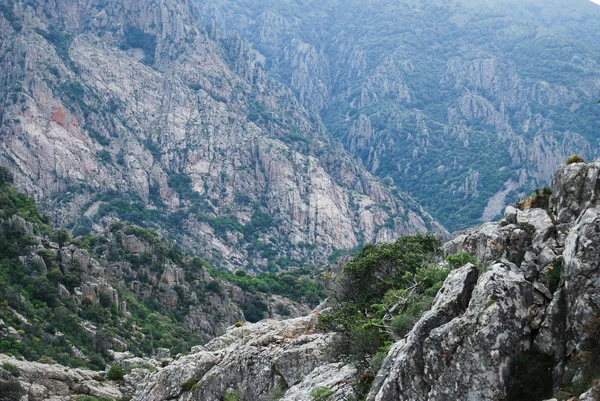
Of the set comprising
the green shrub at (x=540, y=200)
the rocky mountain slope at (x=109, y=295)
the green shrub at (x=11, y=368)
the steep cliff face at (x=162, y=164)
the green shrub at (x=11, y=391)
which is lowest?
the green shrub at (x=540, y=200)

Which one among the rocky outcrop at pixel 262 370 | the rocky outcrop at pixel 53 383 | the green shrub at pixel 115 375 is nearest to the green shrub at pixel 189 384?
the rocky outcrop at pixel 262 370

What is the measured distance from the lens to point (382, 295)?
118 ft

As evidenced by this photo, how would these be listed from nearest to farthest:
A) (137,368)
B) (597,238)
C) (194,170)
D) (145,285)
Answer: (597,238) < (137,368) < (145,285) < (194,170)

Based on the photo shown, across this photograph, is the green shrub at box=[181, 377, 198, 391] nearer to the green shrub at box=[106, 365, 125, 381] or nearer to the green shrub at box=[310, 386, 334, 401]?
the green shrub at box=[310, 386, 334, 401]

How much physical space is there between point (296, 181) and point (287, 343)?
150m

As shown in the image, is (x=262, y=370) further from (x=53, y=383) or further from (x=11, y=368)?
(x=11, y=368)

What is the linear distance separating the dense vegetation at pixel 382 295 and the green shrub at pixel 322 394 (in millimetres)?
1627

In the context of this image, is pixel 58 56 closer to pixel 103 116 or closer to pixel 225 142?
pixel 103 116

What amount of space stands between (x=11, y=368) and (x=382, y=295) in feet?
93.7

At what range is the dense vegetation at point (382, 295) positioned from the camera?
2653cm

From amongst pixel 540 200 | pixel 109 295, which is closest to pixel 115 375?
pixel 109 295

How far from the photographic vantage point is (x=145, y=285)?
325 feet

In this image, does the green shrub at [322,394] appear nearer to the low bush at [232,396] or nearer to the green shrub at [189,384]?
the low bush at [232,396]

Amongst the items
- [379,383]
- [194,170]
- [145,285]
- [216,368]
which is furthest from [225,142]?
[379,383]
